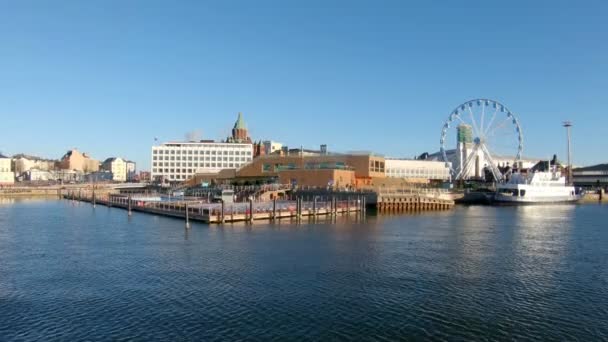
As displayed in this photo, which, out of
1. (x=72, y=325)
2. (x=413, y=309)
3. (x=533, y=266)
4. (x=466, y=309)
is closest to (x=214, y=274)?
(x=72, y=325)

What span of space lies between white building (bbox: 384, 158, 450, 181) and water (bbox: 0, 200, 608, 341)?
303 ft

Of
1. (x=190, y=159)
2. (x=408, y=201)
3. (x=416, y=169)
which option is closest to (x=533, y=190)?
(x=408, y=201)

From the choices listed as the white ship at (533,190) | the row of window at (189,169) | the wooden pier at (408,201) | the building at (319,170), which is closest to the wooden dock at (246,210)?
the wooden pier at (408,201)

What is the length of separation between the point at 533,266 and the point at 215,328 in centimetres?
2233

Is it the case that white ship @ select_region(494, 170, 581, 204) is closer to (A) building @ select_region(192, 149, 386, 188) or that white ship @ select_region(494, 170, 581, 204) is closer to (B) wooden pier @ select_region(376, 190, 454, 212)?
(B) wooden pier @ select_region(376, 190, 454, 212)

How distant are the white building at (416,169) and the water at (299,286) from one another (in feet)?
303

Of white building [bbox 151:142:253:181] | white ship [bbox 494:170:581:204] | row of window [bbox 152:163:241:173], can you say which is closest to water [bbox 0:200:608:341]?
white ship [bbox 494:170:581:204]

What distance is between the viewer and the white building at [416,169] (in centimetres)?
13912

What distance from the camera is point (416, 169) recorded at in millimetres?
146125

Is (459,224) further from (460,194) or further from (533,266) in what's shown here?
(460,194)

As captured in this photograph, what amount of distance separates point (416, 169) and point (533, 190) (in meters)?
44.3

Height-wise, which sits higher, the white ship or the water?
the white ship

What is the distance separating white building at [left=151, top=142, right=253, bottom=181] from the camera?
170 metres

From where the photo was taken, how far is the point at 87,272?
2892 cm
